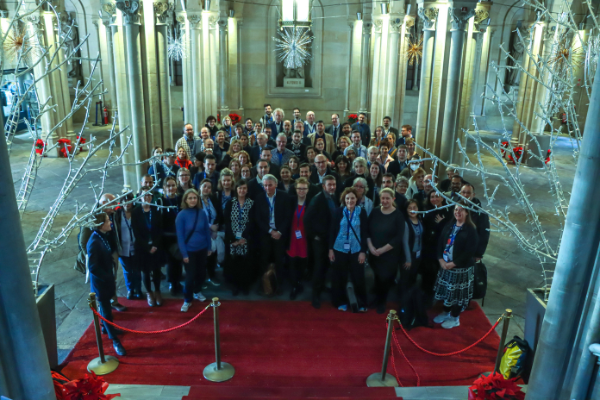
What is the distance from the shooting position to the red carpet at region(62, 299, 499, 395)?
480cm

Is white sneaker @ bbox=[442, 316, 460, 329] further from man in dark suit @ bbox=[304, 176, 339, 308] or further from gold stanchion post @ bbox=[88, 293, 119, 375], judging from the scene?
gold stanchion post @ bbox=[88, 293, 119, 375]

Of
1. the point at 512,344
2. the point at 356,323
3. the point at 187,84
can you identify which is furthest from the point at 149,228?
the point at 187,84

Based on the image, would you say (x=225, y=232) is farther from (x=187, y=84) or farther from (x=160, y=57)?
(x=187, y=84)

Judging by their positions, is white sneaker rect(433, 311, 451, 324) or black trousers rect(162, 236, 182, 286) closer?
white sneaker rect(433, 311, 451, 324)

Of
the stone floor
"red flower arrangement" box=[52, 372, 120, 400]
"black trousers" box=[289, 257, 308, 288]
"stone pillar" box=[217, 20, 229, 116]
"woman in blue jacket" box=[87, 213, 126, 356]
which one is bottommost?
the stone floor

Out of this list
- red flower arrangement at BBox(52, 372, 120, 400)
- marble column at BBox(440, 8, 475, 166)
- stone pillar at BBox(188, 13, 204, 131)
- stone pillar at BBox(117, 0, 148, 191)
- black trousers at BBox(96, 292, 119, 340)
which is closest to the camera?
red flower arrangement at BBox(52, 372, 120, 400)

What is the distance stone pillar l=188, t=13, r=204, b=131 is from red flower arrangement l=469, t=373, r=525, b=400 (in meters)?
12.3

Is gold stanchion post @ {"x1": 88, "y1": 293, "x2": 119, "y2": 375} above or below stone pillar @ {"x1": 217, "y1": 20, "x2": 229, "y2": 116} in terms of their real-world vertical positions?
below

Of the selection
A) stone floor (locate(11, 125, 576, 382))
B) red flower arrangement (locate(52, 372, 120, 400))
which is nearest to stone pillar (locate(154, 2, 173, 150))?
stone floor (locate(11, 125, 576, 382))

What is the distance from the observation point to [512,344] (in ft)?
15.1

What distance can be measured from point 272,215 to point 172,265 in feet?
4.59

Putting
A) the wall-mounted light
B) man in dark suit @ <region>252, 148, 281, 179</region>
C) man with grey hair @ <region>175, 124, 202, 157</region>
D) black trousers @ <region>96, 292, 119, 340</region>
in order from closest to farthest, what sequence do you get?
black trousers @ <region>96, 292, 119, 340</region> → man in dark suit @ <region>252, 148, 281, 179</region> → man with grey hair @ <region>175, 124, 202, 157</region> → the wall-mounted light

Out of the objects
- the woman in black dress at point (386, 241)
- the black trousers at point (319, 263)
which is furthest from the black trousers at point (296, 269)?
the woman in black dress at point (386, 241)

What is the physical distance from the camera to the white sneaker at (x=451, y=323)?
5695 millimetres
